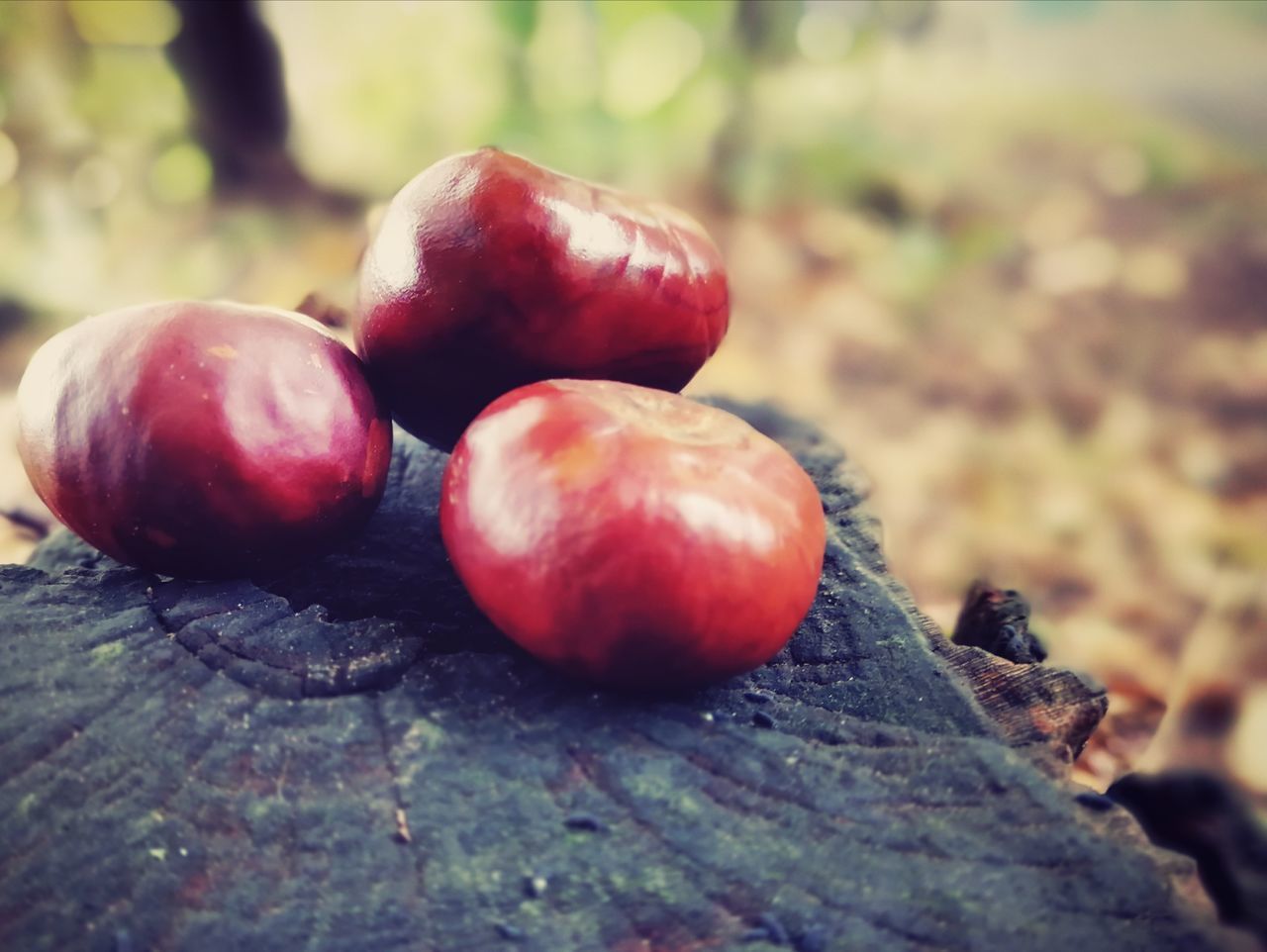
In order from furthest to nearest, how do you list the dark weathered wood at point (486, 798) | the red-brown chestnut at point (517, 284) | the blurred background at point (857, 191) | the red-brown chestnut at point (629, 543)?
1. the blurred background at point (857, 191)
2. the red-brown chestnut at point (517, 284)
3. the red-brown chestnut at point (629, 543)
4. the dark weathered wood at point (486, 798)

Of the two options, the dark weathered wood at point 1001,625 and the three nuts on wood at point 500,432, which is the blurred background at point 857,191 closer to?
the dark weathered wood at point 1001,625

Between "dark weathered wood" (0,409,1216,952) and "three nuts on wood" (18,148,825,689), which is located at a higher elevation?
"three nuts on wood" (18,148,825,689)

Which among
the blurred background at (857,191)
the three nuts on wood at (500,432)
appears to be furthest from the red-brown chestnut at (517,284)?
the blurred background at (857,191)

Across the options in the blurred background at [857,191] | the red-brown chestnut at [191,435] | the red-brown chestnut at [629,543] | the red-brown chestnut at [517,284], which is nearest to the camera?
the red-brown chestnut at [629,543]

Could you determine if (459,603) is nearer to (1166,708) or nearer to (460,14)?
(1166,708)

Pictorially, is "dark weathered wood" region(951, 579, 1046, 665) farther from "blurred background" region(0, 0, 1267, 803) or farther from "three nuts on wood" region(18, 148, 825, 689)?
"blurred background" region(0, 0, 1267, 803)

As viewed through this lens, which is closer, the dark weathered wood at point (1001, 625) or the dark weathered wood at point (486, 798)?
the dark weathered wood at point (486, 798)

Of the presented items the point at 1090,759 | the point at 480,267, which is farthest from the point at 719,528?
the point at 1090,759

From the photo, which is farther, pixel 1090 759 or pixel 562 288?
pixel 1090 759

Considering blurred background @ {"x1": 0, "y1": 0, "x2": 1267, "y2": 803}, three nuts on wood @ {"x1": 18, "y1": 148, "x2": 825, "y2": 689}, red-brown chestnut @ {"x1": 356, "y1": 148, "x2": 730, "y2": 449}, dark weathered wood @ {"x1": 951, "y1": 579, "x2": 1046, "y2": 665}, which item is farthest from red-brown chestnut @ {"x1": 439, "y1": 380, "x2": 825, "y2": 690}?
blurred background @ {"x1": 0, "y1": 0, "x2": 1267, "y2": 803}
